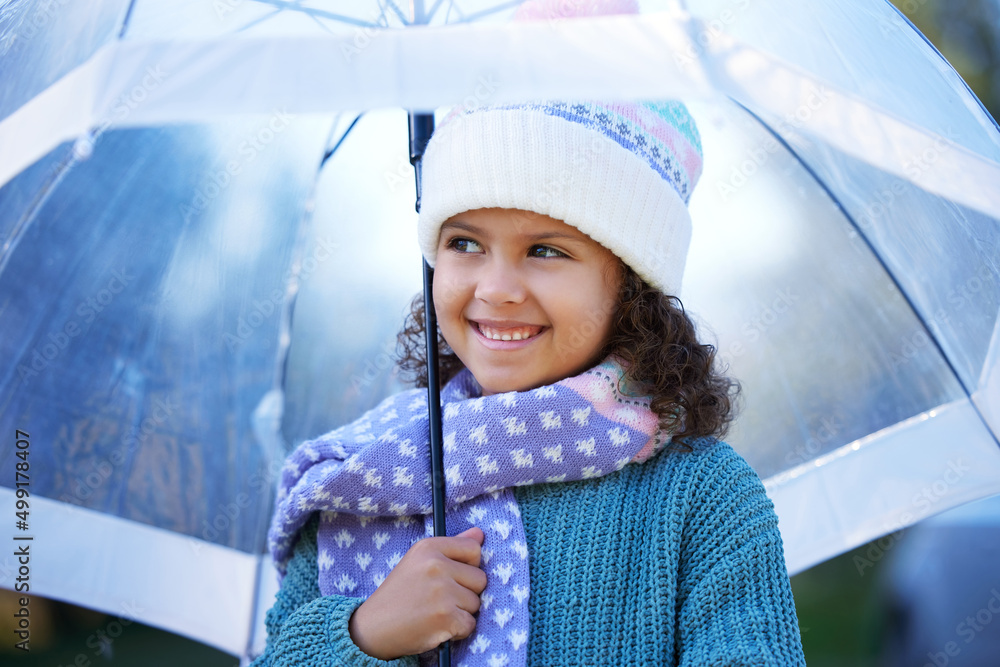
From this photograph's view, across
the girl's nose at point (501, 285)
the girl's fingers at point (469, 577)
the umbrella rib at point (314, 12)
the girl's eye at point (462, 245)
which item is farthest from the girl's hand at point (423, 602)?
the umbrella rib at point (314, 12)

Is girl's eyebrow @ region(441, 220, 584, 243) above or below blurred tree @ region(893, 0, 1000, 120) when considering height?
below

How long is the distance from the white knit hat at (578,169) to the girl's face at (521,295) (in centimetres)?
4

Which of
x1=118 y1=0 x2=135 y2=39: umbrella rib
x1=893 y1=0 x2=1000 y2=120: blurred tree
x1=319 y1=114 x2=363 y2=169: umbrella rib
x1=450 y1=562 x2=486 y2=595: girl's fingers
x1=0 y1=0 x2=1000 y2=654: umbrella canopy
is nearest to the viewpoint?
x1=118 y1=0 x2=135 y2=39: umbrella rib

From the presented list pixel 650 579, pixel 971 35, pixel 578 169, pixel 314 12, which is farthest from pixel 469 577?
pixel 971 35

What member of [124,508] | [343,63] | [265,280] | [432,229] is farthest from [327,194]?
[343,63]

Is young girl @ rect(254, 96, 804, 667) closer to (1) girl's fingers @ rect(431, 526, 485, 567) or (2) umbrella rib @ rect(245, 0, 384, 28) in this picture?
(1) girl's fingers @ rect(431, 526, 485, 567)

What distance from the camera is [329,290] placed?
7.74 feet

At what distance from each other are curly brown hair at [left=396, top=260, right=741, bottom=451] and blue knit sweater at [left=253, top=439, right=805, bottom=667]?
2.4 inches

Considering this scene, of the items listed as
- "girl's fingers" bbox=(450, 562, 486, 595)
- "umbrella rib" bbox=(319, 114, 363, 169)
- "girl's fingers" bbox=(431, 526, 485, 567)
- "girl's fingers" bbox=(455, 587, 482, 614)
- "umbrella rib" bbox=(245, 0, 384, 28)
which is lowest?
"girl's fingers" bbox=(455, 587, 482, 614)

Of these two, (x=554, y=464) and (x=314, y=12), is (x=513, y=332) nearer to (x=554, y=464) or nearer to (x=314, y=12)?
(x=554, y=464)

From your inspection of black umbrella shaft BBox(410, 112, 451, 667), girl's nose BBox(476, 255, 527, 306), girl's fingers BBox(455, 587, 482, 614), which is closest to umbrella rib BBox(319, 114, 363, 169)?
black umbrella shaft BBox(410, 112, 451, 667)

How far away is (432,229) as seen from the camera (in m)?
1.67

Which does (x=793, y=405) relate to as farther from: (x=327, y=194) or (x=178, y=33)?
(x=178, y=33)

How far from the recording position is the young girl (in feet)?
4.77
